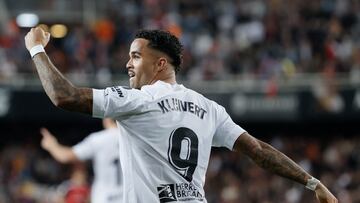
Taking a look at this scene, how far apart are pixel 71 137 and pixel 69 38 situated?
8.84ft

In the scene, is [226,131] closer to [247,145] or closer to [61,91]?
[247,145]

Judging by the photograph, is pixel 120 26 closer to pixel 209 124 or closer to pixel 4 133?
pixel 4 133

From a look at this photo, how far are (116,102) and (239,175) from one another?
1438 centimetres

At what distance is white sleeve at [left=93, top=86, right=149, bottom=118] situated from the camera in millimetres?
5406

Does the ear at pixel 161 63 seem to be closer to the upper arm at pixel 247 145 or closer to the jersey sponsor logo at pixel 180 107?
the jersey sponsor logo at pixel 180 107

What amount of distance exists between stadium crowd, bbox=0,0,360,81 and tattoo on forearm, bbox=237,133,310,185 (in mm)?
13212

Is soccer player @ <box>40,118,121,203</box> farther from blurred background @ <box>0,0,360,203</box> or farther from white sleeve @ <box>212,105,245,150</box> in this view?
blurred background @ <box>0,0,360,203</box>

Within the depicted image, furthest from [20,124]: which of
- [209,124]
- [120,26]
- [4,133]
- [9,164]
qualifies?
[209,124]

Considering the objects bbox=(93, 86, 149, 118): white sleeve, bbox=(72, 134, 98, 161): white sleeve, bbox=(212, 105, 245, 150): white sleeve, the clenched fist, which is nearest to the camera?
bbox=(93, 86, 149, 118): white sleeve

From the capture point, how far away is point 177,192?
5.76 m

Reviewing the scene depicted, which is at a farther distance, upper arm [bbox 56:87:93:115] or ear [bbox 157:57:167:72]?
ear [bbox 157:57:167:72]

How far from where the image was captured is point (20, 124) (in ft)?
71.7

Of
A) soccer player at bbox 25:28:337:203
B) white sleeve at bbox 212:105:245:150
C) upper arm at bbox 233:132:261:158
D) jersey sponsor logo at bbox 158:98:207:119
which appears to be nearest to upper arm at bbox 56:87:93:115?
soccer player at bbox 25:28:337:203

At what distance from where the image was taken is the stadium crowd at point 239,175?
60.7 feet
